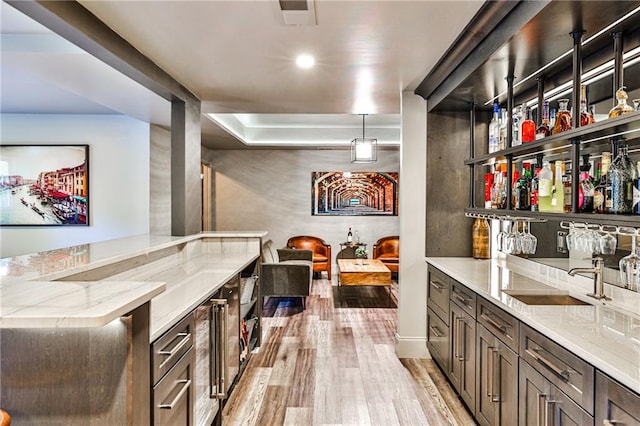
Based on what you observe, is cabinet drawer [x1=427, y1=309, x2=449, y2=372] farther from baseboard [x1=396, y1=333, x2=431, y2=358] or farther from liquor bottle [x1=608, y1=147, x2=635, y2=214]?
liquor bottle [x1=608, y1=147, x2=635, y2=214]

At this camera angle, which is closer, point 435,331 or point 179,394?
point 179,394

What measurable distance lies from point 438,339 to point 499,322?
4.09 feet

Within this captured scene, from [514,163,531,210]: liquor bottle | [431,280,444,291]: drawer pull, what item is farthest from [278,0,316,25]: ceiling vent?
[431,280,444,291]: drawer pull

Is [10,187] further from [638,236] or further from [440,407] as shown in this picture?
[638,236]

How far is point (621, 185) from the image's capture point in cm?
168

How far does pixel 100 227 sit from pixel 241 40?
382 cm

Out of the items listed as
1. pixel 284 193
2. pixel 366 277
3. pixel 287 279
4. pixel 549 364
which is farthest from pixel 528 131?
pixel 284 193

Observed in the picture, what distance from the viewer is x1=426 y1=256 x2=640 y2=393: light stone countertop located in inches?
51.2

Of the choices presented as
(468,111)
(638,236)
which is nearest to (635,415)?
(638,236)

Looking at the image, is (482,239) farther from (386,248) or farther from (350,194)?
(350,194)

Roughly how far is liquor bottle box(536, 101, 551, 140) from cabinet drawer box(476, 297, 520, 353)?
101 centimetres

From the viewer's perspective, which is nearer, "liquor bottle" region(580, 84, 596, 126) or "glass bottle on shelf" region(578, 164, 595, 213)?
"glass bottle on shelf" region(578, 164, 595, 213)

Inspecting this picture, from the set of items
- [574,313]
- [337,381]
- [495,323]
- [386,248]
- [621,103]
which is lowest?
[337,381]

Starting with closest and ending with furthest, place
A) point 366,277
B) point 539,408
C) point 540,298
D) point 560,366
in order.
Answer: point 560,366 < point 539,408 < point 540,298 < point 366,277
